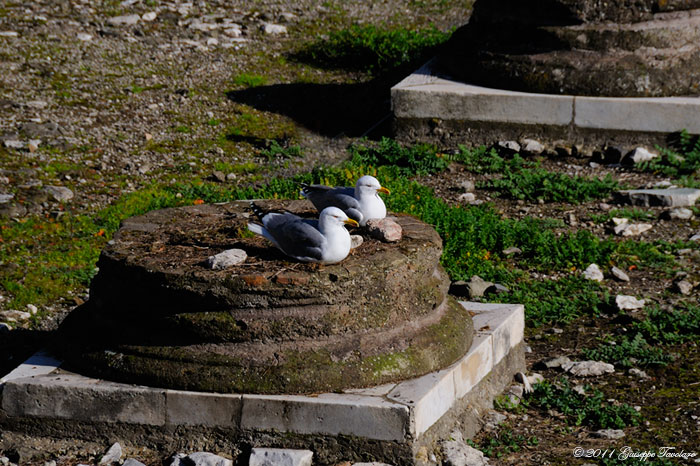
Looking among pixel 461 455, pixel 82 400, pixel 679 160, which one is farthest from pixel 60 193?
pixel 679 160

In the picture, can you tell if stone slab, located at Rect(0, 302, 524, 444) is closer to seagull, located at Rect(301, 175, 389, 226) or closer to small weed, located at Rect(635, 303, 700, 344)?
seagull, located at Rect(301, 175, 389, 226)

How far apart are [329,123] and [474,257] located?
3682 mm

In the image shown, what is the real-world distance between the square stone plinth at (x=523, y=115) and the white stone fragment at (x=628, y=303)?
302 centimetres

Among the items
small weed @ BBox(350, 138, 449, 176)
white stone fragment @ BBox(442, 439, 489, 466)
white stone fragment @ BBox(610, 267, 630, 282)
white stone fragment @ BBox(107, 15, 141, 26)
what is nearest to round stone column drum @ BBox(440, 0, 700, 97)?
small weed @ BBox(350, 138, 449, 176)

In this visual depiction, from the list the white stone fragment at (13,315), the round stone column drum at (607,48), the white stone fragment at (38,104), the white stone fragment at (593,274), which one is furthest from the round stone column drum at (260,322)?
the white stone fragment at (38,104)

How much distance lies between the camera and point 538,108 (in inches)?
356

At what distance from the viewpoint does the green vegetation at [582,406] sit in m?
4.91

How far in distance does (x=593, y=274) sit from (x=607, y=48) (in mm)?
3113

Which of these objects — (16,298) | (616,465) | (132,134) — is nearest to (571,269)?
(616,465)

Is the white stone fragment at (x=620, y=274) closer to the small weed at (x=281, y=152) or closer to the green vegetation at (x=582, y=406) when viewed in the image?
the green vegetation at (x=582, y=406)

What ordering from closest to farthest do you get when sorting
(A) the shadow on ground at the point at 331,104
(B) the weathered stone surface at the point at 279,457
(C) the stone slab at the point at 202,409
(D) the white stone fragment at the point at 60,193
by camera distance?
(B) the weathered stone surface at the point at 279,457 → (C) the stone slab at the point at 202,409 → (D) the white stone fragment at the point at 60,193 → (A) the shadow on ground at the point at 331,104

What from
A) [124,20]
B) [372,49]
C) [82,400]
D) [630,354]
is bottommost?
[630,354]

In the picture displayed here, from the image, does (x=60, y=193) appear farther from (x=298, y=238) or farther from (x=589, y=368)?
(x=589, y=368)

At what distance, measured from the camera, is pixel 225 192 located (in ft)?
26.2
